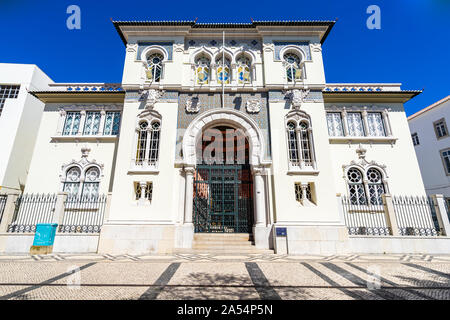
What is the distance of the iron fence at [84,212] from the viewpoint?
10.6 m

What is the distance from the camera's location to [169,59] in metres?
12.0

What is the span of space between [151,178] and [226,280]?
6636 mm

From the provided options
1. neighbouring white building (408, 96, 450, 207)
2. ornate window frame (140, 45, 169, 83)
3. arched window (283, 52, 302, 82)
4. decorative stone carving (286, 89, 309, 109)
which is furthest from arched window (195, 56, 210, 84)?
neighbouring white building (408, 96, 450, 207)

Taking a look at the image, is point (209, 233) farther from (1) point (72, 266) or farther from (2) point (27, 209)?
(2) point (27, 209)

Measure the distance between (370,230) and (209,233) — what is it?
325 inches

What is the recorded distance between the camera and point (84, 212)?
36.0ft

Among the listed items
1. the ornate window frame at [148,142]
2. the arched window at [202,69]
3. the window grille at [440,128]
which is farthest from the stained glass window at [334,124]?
the window grille at [440,128]

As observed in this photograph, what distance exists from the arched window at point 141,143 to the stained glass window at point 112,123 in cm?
293

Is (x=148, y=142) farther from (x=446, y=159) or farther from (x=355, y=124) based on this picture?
(x=446, y=159)

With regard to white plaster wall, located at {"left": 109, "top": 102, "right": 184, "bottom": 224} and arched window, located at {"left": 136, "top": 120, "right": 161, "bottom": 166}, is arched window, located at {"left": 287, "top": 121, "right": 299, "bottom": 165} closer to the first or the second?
white plaster wall, located at {"left": 109, "top": 102, "right": 184, "bottom": 224}

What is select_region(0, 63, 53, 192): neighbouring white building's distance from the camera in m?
13.9

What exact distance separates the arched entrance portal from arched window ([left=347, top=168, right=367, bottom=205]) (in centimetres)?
596
